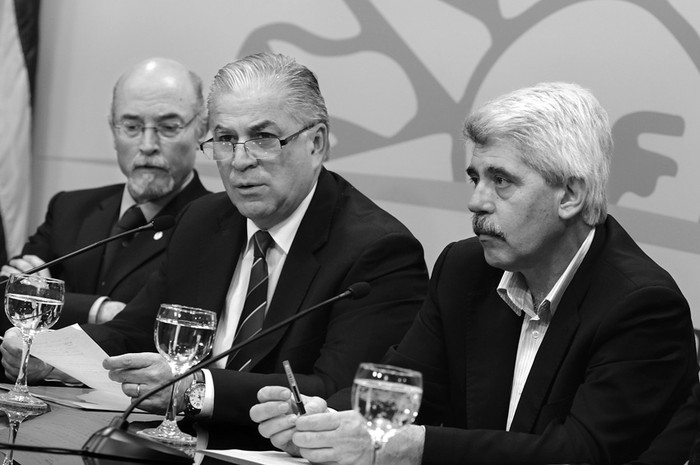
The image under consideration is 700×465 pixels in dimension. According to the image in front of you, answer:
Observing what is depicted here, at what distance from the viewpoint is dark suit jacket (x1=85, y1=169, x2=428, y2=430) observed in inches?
120

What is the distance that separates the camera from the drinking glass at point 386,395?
1871mm

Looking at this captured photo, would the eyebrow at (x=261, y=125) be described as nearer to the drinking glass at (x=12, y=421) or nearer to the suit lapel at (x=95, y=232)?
the drinking glass at (x=12, y=421)

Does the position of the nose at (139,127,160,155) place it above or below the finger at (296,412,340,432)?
above

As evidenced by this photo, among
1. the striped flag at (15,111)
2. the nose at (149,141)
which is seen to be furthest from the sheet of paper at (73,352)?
the striped flag at (15,111)

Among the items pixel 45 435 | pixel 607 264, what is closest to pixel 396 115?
pixel 607 264

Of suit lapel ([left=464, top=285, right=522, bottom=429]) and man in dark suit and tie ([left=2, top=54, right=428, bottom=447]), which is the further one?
man in dark suit and tie ([left=2, top=54, right=428, bottom=447])

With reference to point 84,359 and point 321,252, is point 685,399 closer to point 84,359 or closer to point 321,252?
point 321,252

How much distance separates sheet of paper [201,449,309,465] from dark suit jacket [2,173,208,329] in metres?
1.67

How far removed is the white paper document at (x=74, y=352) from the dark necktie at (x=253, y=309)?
398 mm

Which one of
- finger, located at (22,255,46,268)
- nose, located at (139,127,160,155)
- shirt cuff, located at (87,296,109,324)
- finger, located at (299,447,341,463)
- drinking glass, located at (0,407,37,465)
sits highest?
nose, located at (139,127,160,155)

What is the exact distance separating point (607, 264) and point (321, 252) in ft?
3.07

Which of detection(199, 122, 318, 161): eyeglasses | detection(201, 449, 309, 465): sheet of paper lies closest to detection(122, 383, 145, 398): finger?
detection(201, 449, 309, 465): sheet of paper

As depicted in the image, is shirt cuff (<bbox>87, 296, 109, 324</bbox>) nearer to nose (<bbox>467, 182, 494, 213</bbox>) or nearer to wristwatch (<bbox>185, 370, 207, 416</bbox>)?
wristwatch (<bbox>185, 370, 207, 416</bbox>)

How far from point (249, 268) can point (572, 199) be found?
113 cm
